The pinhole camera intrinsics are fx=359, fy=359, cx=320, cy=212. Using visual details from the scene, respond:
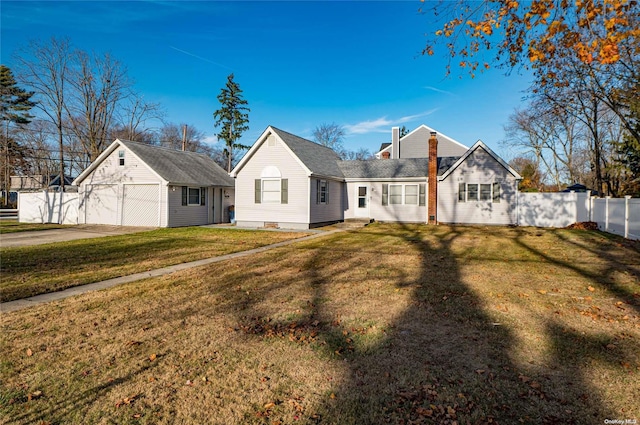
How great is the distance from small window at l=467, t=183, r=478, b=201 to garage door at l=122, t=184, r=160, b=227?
18924mm

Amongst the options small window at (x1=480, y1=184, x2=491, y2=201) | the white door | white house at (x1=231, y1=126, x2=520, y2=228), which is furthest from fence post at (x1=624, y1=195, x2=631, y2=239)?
the white door

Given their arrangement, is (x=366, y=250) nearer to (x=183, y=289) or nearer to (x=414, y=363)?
(x=183, y=289)

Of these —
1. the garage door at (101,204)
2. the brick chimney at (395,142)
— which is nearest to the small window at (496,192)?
the brick chimney at (395,142)

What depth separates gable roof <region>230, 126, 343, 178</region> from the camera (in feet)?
68.0

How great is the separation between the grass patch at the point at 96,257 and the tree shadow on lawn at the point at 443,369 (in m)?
4.70

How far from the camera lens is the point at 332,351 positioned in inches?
172

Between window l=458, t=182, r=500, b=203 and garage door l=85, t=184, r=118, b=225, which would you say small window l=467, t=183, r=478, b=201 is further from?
garage door l=85, t=184, r=118, b=225

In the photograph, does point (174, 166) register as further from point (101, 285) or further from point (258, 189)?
point (101, 285)

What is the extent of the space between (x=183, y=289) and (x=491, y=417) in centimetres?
593

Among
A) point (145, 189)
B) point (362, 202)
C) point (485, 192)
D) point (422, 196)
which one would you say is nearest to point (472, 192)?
point (485, 192)

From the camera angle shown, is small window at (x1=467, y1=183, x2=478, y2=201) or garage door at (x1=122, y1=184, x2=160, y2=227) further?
small window at (x1=467, y1=183, x2=478, y2=201)

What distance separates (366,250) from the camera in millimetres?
12500

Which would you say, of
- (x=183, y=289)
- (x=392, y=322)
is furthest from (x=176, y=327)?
→ (x=392, y=322)

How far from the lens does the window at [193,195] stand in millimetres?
22578
